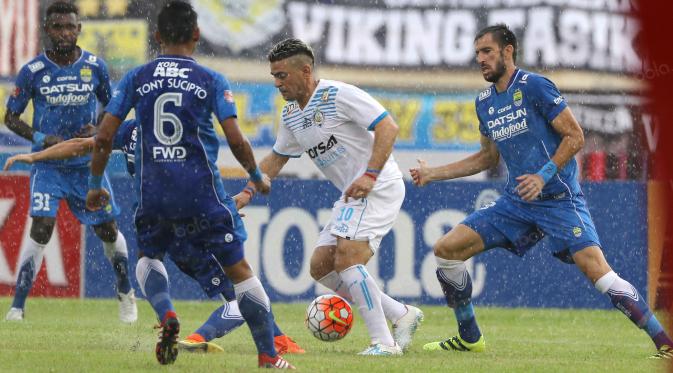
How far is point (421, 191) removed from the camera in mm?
11711

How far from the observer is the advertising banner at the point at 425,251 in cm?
1144

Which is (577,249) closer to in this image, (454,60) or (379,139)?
(379,139)

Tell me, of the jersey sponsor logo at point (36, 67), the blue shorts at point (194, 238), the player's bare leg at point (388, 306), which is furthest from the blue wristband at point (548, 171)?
the jersey sponsor logo at point (36, 67)

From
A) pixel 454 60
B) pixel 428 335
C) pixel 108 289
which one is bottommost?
pixel 108 289

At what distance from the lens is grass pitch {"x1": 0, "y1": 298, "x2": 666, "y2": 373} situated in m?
5.12

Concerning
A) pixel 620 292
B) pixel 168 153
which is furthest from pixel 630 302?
pixel 168 153

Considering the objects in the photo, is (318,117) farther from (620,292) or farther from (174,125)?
(620,292)

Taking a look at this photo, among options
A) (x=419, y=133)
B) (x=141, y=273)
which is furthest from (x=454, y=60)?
A: (x=141, y=273)

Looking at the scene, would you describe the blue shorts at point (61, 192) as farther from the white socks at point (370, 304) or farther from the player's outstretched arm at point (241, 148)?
the player's outstretched arm at point (241, 148)

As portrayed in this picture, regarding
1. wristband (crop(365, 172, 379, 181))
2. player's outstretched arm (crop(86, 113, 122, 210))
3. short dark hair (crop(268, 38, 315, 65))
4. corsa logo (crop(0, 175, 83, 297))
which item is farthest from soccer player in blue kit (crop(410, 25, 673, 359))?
corsa logo (crop(0, 175, 83, 297))

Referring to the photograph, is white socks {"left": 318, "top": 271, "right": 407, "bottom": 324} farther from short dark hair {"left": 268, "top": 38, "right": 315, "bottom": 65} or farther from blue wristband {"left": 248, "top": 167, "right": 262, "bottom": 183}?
blue wristband {"left": 248, "top": 167, "right": 262, "bottom": 183}

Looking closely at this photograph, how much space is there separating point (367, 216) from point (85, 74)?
386 cm

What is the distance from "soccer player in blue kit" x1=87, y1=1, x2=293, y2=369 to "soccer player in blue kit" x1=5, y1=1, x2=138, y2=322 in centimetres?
427

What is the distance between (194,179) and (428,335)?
13.4ft
